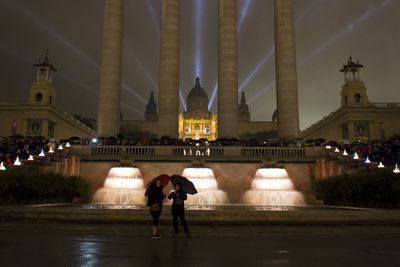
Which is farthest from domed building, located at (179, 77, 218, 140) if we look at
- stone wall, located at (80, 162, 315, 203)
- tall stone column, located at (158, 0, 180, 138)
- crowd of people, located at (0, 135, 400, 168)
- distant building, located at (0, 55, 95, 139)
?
stone wall, located at (80, 162, 315, 203)

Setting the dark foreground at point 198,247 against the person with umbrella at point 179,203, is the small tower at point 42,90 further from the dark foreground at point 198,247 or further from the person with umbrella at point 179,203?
the person with umbrella at point 179,203

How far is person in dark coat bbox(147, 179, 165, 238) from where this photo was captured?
1270cm

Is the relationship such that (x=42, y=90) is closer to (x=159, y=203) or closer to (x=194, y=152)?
(x=194, y=152)

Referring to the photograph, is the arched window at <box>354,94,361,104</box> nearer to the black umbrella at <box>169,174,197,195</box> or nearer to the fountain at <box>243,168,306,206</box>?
the fountain at <box>243,168,306,206</box>

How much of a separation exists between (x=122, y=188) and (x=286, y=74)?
2516 cm

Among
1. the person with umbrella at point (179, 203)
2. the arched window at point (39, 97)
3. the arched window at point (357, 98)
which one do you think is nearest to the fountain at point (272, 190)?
the person with umbrella at point (179, 203)

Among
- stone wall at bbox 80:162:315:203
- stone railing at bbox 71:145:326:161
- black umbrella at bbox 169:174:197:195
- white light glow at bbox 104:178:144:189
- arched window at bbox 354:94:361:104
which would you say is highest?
arched window at bbox 354:94:361:104

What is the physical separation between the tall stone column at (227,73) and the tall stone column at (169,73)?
17.6 ft

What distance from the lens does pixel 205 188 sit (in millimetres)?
28562

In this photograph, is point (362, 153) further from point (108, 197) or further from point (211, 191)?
point (108, 197)

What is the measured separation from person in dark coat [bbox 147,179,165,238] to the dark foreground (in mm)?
677

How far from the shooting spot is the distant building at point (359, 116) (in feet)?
297

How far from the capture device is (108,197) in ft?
90.3

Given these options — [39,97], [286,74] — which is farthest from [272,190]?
[39,97]
